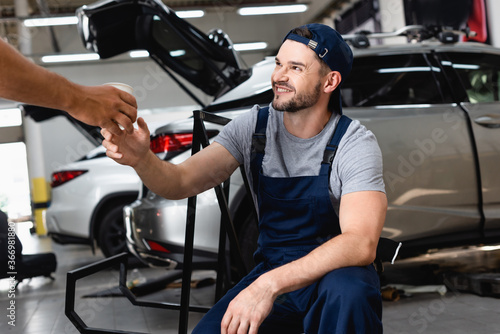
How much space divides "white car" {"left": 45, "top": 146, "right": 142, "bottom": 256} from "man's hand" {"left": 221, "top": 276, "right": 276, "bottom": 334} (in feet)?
11.9

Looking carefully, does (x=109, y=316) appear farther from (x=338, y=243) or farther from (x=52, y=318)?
(x=338, y=243)

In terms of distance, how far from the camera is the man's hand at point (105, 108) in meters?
1.24

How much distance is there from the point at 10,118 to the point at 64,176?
11.7 meters

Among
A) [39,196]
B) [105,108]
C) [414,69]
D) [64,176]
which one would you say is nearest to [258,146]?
[105,108]

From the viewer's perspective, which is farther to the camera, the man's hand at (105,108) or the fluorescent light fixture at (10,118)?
the fluorescent light fixture at (10,118)

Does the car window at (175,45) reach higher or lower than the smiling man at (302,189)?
higher

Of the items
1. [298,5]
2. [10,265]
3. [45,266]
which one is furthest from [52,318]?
[298,5]

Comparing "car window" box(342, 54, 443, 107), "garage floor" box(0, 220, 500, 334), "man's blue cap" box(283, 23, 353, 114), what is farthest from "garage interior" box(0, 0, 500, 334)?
"man's blue cap" box(283, 23, 353, 114)

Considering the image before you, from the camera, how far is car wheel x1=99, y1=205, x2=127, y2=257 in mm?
4922

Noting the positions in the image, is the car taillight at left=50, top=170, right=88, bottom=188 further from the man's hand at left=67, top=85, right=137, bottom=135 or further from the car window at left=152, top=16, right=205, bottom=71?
the man's hand at left=67, top=85, right=137, bottom=135

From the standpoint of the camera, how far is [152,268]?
521 cm

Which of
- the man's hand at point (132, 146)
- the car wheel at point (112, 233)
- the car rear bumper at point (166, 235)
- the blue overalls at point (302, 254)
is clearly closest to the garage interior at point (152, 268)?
the car wheel at point (112, 233)

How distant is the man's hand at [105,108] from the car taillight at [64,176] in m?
3.96

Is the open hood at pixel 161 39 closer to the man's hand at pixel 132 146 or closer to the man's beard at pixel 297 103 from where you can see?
the man's beard at pixel 297 103
